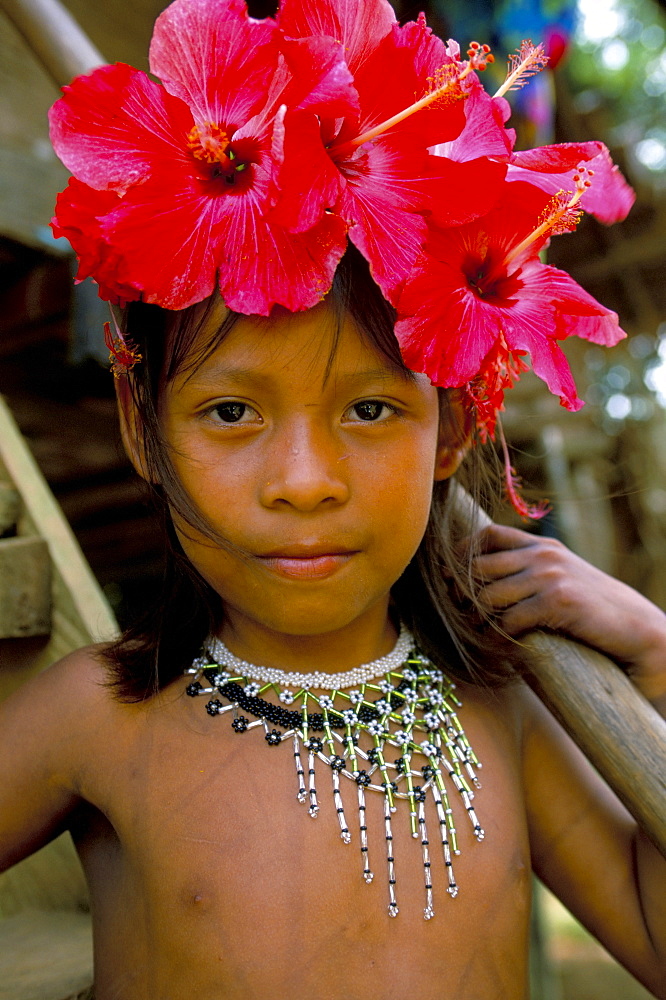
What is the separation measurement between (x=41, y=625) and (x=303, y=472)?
527mm

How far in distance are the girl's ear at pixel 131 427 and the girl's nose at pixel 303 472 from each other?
0.84 feet

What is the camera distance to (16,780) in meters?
1.06

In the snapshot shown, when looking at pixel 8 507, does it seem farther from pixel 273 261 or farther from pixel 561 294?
pixel 561 294

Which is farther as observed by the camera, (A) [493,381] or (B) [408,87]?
(A) [493,381]

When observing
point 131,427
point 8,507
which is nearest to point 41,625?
point 8,507

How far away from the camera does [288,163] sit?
86 centimetres

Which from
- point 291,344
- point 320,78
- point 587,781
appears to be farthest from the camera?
point 587,781

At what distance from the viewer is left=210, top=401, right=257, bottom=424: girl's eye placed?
99 cm

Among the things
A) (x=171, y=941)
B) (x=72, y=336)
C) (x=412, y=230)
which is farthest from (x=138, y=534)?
(x=412, y=230)

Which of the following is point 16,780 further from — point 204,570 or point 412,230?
point 412,230

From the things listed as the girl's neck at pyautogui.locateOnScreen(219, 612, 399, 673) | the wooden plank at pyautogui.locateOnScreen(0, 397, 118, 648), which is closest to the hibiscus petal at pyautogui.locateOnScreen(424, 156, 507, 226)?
the girl's neck at pyautogui.locateOnScreen(219, 612, 399, 673)

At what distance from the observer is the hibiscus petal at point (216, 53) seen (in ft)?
2.84

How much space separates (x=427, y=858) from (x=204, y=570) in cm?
49

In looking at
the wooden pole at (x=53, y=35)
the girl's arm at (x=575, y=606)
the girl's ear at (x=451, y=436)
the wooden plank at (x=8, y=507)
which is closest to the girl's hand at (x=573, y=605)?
the girl's arm at (x=575, y=606)
